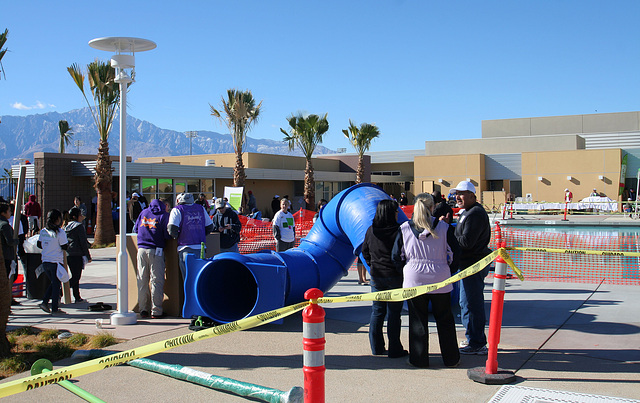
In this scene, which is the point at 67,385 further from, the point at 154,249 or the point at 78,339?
the point at 154,249

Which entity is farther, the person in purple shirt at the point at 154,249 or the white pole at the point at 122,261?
the person in purple shirt at the point at 154,249

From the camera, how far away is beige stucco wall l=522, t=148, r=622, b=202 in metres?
39.5

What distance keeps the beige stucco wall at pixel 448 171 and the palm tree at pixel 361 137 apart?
5100 mm

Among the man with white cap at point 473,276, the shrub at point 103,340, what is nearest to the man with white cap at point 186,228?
the shrub at point 103,340

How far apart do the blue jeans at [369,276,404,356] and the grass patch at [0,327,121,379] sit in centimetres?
Result: 317

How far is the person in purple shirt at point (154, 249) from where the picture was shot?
7992mm

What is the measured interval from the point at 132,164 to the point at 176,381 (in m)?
20.9

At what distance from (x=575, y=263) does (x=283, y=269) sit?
9.50m

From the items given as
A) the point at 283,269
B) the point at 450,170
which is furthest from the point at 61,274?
the point at 450,170

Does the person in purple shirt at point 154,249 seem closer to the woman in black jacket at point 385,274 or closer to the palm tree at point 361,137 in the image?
the woman in black jacket at point 385,274

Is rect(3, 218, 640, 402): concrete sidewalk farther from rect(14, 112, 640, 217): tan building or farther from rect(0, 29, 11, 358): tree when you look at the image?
rect(14, 112, 640, 217): tan building

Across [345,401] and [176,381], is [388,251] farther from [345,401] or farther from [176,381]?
[176,381]

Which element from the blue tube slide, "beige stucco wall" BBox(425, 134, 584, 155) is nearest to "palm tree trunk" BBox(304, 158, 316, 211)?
"beige stucco wall" BBox(425, 134, 584, 155)

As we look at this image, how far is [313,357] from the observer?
3541 millimetres
